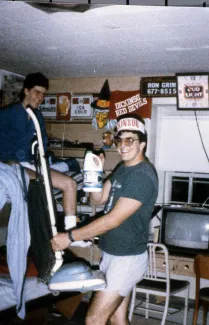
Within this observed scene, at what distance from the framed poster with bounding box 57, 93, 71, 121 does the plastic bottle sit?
2735mm

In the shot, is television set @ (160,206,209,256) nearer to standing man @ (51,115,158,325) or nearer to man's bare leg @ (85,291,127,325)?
standing man @ (51,115,158,325)

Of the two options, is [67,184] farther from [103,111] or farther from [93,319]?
[103,111]

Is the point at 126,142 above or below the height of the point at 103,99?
below

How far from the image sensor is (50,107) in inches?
215

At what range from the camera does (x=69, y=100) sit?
17.5 feet

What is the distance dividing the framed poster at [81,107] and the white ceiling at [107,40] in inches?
14.7

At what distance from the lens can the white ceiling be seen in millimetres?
2850

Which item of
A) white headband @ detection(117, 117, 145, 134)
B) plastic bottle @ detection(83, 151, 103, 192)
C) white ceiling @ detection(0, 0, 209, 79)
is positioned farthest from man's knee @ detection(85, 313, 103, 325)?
white ceiling @ detection(0, 0, 209, 79)

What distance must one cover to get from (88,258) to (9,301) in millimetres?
2089

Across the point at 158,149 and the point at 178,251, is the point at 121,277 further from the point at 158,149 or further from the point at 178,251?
the point at 158,149

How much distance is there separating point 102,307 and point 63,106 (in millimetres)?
3397

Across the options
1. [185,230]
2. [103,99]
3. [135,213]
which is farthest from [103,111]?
[135,213]

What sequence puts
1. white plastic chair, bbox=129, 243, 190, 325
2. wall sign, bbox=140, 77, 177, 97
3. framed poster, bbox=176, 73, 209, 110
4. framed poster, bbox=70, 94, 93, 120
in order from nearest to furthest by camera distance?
white plastic chair, bbox=129, 243, 190, 325, framed poster, bbox=176, 73, 209, 110, wall sign, bbox=140, 77, 177, 97, framed poster, bbox=70, 94, 93, 120

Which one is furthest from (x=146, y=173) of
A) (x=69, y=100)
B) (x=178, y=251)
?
(x=69, y=100)
